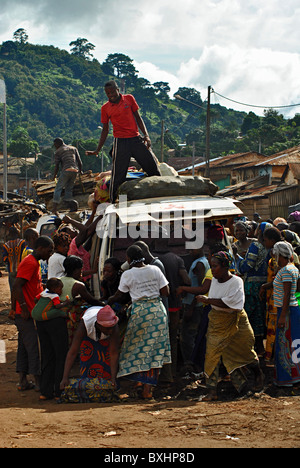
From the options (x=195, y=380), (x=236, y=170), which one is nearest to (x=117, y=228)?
(x=195, y=380)

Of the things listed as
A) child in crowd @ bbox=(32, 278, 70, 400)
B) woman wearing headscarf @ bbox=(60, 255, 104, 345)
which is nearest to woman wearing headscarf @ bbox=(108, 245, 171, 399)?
woman wearing headscarf @ bbox=(60, 255, 104, 345)

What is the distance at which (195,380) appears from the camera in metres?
7.57

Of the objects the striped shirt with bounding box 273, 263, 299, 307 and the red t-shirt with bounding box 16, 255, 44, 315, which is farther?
the red t-shirt with bounding box 16, 255, 44, 315

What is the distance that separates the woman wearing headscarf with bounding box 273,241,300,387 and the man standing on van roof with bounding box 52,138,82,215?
6695 mm

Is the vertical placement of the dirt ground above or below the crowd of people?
below

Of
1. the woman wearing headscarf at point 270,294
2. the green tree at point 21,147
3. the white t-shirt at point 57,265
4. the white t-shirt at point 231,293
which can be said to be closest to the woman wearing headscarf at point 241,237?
the woman wearing headscarf at point 270,294

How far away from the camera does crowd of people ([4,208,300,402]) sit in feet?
22.3

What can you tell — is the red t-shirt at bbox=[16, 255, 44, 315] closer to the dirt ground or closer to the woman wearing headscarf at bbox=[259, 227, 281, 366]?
the dirt ground

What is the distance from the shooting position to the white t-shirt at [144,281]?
6863 millimetres

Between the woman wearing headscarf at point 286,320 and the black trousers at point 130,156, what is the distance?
3.32 metres

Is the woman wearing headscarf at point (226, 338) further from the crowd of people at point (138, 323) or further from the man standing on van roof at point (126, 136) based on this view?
the man standing on van roof at point (126, 136)

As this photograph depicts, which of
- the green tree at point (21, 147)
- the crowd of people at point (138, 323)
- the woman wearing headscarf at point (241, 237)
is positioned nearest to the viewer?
the crowd of people at point (138, 323)

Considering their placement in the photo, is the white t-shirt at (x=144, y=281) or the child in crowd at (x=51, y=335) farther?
the child in crowd at (x=51, y=335)

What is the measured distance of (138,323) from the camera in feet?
22.6
